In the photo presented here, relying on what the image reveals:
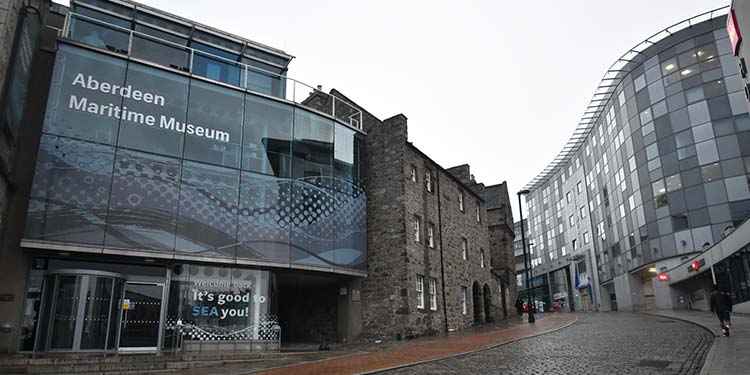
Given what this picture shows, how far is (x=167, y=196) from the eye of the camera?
51.2 feet

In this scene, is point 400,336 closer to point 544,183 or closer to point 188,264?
point 188,264

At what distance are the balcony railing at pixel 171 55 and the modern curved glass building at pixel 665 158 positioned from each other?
30330mm

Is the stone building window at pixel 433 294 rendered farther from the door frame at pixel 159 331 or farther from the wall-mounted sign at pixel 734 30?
the wall-mounted sign at pixel 734 30

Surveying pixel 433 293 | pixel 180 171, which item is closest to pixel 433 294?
pixel 433 293

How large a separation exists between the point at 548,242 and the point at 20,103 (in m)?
68.9

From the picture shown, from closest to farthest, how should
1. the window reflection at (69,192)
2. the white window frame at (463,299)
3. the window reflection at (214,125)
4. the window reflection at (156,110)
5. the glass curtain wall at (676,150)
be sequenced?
the window reflection at (69,192), the window reflection at (156,110), the window reflection at (214,125), the white window frame at (463,299), the glass curtain wall at (676,150)

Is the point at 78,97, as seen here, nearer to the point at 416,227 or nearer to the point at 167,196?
the point at 167,196

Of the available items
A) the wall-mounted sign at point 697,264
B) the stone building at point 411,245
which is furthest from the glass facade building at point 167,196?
the wall-mounted sign at point 697,264

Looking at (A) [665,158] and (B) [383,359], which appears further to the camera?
(A) [665,158]

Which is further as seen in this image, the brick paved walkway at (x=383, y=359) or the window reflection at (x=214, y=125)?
the window reflection at (x=214, y=125)

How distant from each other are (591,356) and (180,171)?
1291 centimetres

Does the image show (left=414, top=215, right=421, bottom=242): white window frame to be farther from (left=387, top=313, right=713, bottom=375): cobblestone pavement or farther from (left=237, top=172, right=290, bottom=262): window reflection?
(left=387, top=313, right=713, bottom=375): cobblestone pavement

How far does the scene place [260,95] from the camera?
18344 millimetres

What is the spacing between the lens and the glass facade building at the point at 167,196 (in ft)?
46.0
